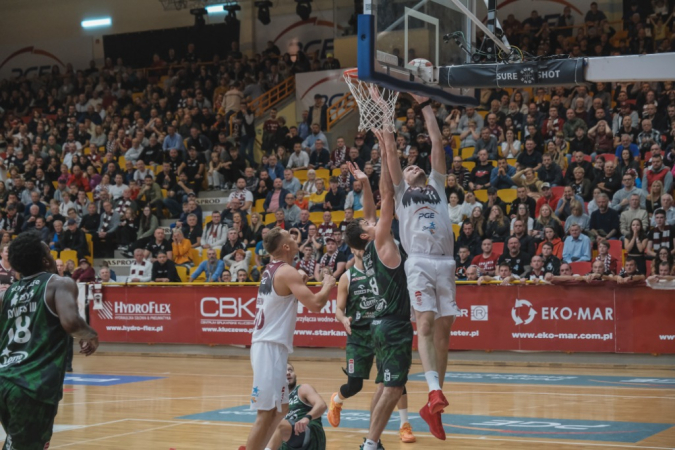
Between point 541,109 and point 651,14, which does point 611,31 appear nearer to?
point 651,14

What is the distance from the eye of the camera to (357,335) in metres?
9.72

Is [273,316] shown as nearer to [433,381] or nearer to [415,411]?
[433,381]

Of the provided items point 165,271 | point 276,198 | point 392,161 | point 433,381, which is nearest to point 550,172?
point 276,198

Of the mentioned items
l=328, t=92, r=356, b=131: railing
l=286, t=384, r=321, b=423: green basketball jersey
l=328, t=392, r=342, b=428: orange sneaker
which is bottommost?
l=328, t=392, r=342, b=428: orange sneaker

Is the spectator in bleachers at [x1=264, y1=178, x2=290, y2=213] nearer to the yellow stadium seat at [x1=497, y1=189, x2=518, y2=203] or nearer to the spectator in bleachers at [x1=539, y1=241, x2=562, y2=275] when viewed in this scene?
the yellow stadium seat at [x1=497, y1=189, x2=518, y2=203]

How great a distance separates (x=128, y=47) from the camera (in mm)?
32969

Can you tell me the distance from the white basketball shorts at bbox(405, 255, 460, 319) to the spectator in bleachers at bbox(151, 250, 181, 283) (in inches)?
495

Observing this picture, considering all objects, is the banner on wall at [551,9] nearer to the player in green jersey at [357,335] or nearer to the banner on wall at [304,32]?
the banner on wall at [304,32]

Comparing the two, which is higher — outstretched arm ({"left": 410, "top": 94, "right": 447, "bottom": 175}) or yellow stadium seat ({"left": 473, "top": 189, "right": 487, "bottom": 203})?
outstretched arm ({"left": 410, "top": 94, "right": 447, "bottom": 175})

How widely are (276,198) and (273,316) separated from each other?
14.4 m

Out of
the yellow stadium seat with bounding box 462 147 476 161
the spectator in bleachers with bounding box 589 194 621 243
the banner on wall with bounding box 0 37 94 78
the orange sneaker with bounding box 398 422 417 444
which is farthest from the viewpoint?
the banner on wall with bounding box 0 37 94 78

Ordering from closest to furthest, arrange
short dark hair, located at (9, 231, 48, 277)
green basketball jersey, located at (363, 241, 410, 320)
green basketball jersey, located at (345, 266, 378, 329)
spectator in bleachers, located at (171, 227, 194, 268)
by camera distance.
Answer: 1. short dark hair, located at (9, 231, 48, 277)
2. green basketball jersey, located at (363, 241, 410, 320)
3. green basketball jersey, located at (345, 266, 378, 329)
4. spectator in bleachers, located at (171, 227, 194, 268)

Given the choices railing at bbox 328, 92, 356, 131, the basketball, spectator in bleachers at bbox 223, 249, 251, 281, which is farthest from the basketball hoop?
railing at bbox 328, 92, 356, 131

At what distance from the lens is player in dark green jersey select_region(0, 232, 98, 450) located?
5676mm
